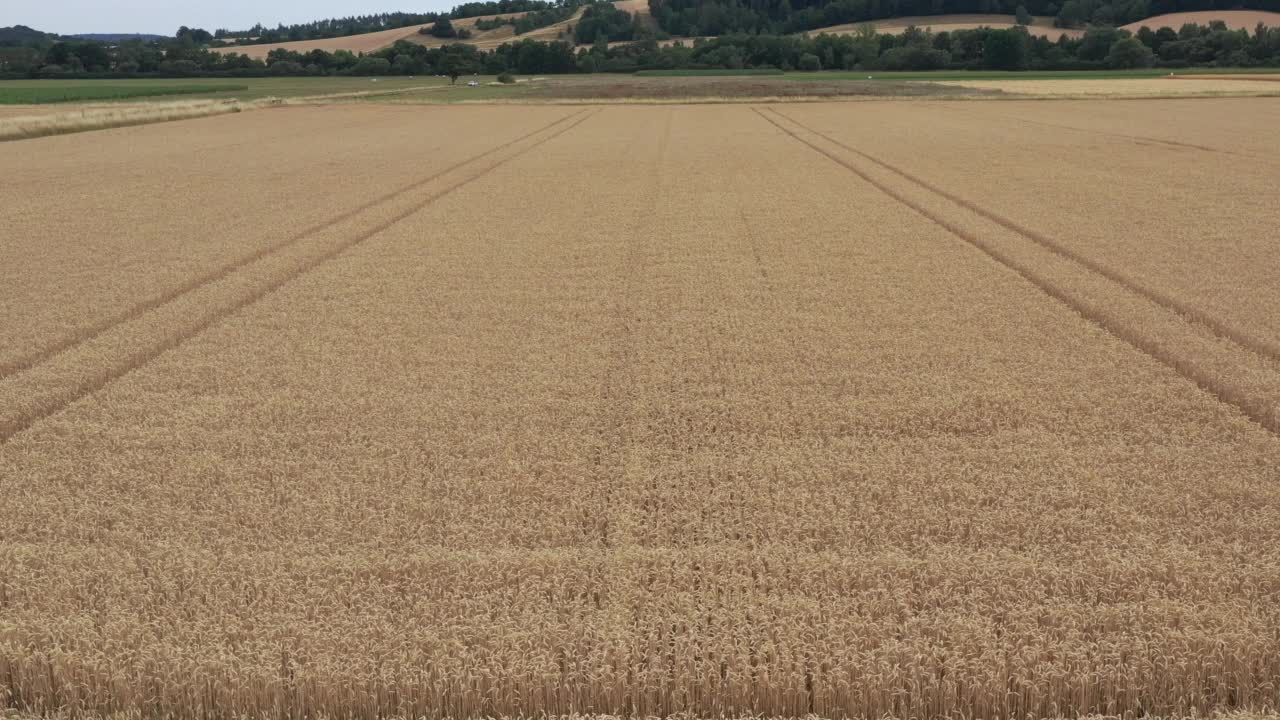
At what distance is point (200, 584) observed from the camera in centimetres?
458

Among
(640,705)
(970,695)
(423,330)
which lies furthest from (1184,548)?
(423,330)

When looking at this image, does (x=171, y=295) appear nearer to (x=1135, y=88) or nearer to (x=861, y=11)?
(x=1135, y=88)

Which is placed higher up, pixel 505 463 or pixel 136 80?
pixel 136 80

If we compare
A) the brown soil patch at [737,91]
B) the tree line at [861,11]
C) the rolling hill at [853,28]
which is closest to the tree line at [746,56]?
the rolling hill at [853,28]

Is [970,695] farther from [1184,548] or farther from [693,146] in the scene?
[693,146]

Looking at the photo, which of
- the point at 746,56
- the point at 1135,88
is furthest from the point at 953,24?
the point at 1135,88

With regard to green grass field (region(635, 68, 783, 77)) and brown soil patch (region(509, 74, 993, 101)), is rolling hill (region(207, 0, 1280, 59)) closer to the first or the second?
green grass field (region(635, 68, 783, 77))

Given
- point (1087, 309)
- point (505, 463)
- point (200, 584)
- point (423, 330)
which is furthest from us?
point (1087, 309)

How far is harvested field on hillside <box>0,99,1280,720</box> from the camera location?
157 inches

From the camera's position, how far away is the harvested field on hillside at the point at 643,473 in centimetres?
398

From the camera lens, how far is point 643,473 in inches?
231

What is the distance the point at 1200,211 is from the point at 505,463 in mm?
15057

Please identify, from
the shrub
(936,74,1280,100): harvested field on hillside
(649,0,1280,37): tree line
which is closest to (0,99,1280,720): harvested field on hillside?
(936,74,1280,100): harvested field on hillside

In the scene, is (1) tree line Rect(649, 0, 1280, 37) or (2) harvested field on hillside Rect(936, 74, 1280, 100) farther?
(1) tree line Rect(649, 0, 1280, 37)
